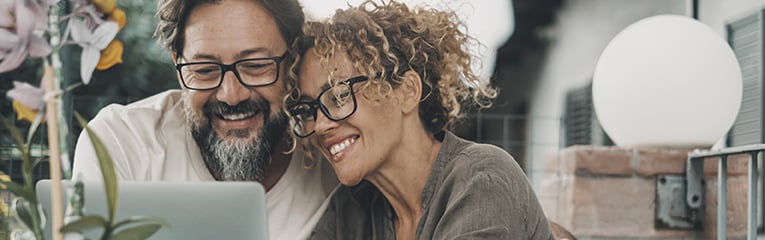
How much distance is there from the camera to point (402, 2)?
6.34 ft

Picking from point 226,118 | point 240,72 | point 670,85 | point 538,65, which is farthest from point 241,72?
point 538,65

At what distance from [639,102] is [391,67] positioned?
986 millimetres

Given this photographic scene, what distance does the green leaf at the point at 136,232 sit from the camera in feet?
2.80

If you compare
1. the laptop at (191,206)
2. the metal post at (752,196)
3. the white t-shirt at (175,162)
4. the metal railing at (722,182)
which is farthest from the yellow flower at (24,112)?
the metal post at (752,196)

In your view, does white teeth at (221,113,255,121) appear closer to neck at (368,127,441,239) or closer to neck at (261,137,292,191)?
neck at (261,137,292,191)

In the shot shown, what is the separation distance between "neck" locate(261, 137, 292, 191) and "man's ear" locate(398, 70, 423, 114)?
41cm

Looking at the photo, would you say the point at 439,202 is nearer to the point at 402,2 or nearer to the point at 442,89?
the point at 442,89

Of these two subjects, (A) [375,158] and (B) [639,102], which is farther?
(B) [639,102]

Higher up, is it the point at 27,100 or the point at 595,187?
the point at 27,100

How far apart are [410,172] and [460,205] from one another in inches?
9.1

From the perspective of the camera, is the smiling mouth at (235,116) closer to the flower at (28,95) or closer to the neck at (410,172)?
the neck at (410,172)

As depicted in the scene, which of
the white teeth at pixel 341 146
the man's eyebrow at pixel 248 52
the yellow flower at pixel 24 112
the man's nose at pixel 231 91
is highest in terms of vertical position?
the man's eyebrow at pixel 248 52

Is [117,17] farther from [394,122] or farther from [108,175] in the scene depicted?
[394,122]

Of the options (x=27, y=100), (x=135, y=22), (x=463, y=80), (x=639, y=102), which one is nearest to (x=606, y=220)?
(x=639, y=102)
